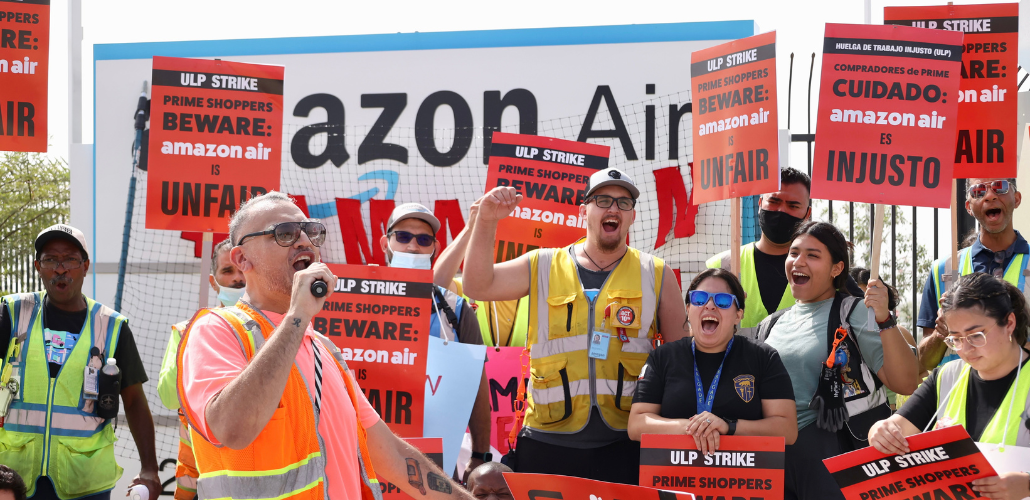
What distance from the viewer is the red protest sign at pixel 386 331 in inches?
177

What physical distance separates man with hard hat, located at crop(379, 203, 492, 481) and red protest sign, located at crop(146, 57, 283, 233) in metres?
0.81

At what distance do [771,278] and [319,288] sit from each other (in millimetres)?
3085

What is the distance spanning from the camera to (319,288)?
7.66ft

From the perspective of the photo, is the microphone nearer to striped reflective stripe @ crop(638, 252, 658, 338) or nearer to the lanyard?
the lanyard

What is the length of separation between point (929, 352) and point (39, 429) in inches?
185

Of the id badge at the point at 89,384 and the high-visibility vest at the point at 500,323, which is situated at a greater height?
the high-visibility vest at the point at 500,323

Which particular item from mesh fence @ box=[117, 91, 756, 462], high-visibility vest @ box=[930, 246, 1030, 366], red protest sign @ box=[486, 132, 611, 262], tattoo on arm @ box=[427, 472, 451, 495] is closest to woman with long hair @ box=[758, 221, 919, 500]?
high-visibility vest @ box=[930, 246, 1030, 366]

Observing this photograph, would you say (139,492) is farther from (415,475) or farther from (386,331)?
(415,475)

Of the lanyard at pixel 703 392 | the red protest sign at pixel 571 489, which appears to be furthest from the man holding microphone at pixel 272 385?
the lanyard at pixel 703 392

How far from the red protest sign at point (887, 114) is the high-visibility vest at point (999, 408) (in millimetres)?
1461

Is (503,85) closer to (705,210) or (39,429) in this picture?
(705,210)

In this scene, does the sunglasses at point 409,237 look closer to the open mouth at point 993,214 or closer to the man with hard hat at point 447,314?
the man with hard hat at point 447,314

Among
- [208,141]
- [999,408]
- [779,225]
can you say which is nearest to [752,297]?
[779,225]

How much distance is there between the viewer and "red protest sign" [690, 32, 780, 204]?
16.0ft
